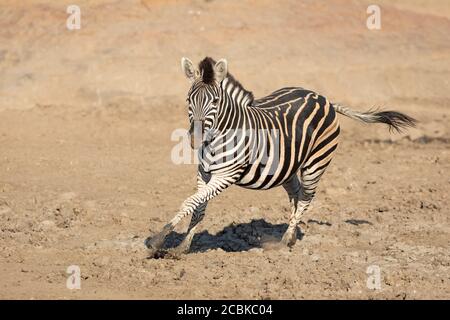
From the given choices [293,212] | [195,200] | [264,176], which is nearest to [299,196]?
[293,212]

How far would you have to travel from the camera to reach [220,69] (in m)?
7.96

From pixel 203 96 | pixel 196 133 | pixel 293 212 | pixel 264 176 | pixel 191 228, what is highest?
pixel 203 96

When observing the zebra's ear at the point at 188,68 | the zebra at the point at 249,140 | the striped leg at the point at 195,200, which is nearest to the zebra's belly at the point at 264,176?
the zebra at the point at 249,140

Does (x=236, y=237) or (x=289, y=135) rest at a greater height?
(x=289, y=135)

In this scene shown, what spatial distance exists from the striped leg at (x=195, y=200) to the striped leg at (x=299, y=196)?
134 cm

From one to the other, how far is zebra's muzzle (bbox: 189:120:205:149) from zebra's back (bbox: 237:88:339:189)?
796mm

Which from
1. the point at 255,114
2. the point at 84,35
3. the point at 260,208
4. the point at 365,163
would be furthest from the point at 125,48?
the point at 255,114

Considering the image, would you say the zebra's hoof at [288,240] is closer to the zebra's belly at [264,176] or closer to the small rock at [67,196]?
the zebra's belly at [264,176]

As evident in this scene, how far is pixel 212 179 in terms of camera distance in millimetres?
8172

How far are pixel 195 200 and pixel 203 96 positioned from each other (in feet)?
3.33

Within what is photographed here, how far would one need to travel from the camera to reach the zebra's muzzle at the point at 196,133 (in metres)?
7.65

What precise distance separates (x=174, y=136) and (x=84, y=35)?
3.50 m

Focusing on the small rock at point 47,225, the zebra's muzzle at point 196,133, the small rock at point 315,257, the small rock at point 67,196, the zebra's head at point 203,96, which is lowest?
the small rock at point 315,257

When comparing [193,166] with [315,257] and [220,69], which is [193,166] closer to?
[315,257]
